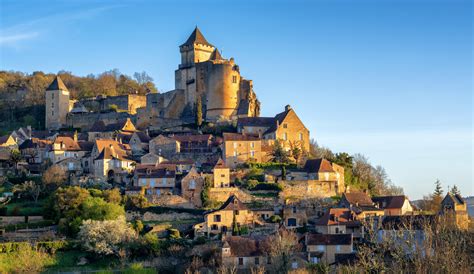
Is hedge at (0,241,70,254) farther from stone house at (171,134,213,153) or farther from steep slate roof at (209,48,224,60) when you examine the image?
steep slate roof at (209,48,224,60)

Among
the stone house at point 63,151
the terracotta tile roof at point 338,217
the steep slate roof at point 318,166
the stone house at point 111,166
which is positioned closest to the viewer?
the terracotta tile roof at point 338,217

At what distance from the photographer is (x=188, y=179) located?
209ft

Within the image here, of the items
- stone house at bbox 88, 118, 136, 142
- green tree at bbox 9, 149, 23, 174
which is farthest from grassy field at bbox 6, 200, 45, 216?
stone house at bbox 88, 118, 136, 142

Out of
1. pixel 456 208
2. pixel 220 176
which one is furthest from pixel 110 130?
pixel 456 208

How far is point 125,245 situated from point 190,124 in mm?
28478

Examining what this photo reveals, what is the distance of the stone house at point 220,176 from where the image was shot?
65.0 m

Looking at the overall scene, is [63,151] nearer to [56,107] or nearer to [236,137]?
[236,137]

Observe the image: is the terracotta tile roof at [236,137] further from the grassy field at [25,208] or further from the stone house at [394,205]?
the grassy field at [25,208]

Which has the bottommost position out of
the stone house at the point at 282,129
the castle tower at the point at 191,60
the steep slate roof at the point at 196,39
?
the stone house at the point at 282,129

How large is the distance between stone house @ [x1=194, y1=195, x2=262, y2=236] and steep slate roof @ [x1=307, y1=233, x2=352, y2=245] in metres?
6.27

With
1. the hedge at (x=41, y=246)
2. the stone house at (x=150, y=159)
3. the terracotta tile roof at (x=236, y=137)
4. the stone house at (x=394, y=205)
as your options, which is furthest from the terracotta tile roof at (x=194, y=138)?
the hedge at (x=41, y=246)

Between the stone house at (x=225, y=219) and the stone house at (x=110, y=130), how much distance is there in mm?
23551

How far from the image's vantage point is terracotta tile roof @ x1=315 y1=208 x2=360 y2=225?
5861 cm

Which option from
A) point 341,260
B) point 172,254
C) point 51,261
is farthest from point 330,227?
point 51,261
